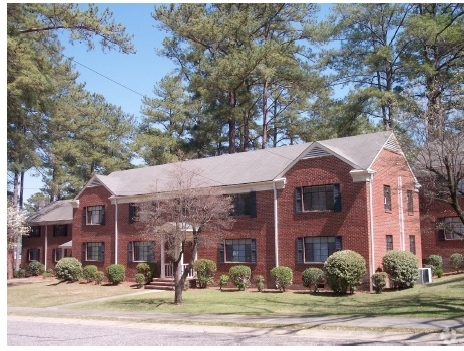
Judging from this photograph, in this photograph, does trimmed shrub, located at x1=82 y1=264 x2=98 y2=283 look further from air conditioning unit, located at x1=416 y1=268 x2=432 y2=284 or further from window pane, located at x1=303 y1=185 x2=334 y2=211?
air conditioning unit, located at x1=416 y1=268 x2=432 y2=284

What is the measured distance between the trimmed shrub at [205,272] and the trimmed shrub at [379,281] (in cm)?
920

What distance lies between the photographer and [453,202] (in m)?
16.8

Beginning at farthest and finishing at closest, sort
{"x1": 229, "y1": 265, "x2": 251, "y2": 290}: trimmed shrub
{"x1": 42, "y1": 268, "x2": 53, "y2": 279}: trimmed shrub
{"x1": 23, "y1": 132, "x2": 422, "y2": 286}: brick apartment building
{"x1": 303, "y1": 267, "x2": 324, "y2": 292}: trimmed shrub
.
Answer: {"x1": 42, "y1": 268, "x2": 53, "y2": 279}: trimmed shrub → {"x1": 229, "y1": 265, "x2": 251, "y2": 290}: trimmed shrub → {"x1": 23, "y1": 132, "x2": 422, "y2": 286}: brick apartment building → {"x1": 303, "y1": 267, "x2": 324, "y2": 292}: trimmed shrub

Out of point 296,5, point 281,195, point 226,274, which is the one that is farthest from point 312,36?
point 226,274

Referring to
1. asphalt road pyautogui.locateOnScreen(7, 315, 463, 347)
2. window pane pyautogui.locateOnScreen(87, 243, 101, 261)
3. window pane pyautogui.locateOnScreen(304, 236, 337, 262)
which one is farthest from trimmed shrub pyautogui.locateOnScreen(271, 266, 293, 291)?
window pane pyautogui.locateOnScreen(87, 243, 101, 261)

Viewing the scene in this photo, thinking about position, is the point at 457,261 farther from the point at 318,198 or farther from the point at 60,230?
the point at 60,230

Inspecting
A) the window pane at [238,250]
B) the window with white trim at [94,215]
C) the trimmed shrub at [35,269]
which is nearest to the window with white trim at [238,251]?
A: the window pane at [238,250]

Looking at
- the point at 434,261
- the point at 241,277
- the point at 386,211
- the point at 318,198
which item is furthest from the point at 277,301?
the point at 434,261

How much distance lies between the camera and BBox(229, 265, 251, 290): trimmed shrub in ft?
90.3

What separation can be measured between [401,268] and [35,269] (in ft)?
99.1

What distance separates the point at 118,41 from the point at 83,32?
64.7 inches

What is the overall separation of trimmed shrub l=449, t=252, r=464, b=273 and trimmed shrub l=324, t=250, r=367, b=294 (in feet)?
28.8

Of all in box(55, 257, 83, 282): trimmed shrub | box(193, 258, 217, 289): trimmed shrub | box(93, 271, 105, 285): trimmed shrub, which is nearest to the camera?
box(193, 258, 217, 289): trimmed shrub

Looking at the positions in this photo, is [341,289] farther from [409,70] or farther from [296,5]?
[296,5]
